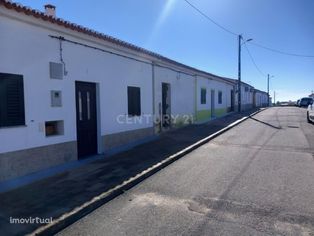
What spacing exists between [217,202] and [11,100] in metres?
4.76

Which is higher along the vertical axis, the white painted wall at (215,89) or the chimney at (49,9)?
the chimney at (49,9)

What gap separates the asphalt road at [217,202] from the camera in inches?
159

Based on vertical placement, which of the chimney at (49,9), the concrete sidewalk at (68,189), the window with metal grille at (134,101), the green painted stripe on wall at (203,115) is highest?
the chimney at (49,9)

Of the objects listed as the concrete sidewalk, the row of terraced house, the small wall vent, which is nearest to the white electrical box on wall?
the row of terraced house

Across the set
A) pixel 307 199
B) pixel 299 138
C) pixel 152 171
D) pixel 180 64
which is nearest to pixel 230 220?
pixel 307 199

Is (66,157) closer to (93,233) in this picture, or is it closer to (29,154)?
(29,154)

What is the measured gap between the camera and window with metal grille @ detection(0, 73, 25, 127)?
19.5 feet

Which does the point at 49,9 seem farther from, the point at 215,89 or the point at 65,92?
the point at 215,89

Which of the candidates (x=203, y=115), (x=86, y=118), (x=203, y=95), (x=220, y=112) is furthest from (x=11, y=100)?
(x=220, y=112)

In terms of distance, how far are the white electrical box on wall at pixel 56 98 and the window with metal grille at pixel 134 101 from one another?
377cm

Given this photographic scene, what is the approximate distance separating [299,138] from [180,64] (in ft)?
22.6

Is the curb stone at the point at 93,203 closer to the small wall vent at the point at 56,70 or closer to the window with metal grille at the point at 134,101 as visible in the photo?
the small wall vent at the point at 56,70

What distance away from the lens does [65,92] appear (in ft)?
24.8
